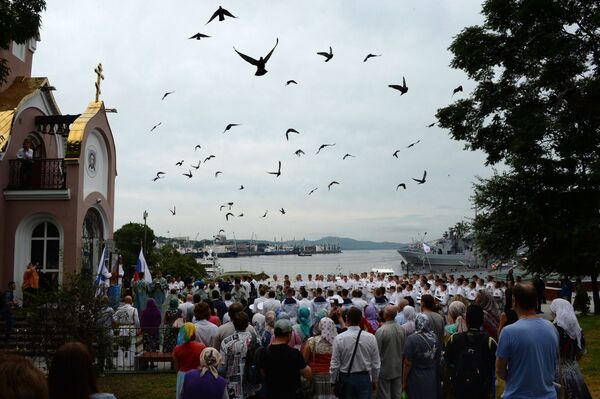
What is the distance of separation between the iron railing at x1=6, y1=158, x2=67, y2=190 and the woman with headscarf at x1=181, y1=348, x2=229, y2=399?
1700cm

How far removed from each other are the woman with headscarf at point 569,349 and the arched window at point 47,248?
18.4 metres

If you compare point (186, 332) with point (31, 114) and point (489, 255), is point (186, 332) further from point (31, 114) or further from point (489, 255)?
point (489, 255)

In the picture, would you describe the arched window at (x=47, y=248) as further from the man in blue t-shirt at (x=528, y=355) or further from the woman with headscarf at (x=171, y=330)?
the man in blue t-shirt at (x=528, y=355)

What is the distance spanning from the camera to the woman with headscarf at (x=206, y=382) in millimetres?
5859

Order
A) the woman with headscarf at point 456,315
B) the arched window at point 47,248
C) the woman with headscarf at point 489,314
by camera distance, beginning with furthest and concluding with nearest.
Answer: the arched window at point 47,248, the woman with headscarf at point 489,314, the woman with headscarf at point 456,315

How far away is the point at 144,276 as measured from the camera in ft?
72.9

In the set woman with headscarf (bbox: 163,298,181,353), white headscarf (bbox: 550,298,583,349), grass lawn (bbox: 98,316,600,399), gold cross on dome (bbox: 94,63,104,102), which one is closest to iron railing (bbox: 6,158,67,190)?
gold cross on dome (bbox: 94,63,104,102)

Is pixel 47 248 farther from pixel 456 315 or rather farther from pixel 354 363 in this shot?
pixel 456 315

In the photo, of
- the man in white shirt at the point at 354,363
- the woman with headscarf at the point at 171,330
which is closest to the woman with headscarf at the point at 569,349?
the man in white shirt at the point at 354,363

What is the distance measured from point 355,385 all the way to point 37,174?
18396mm

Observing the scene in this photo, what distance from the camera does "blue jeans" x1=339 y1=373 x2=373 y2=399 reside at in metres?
7.24

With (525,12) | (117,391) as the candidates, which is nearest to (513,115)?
(525,12)

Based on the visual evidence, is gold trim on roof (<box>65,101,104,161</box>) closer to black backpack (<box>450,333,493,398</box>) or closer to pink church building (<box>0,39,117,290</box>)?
pink church building (<box>0,39,117,290</box>)

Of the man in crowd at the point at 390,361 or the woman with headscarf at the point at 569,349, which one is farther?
the man in crowd at the point at 390,361
